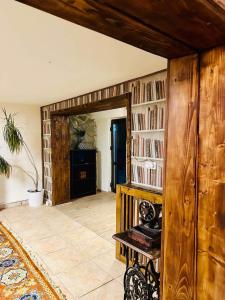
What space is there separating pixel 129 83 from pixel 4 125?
285 cm

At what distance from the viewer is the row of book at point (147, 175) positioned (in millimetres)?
2240

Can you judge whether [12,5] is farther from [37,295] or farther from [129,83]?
[37,295]

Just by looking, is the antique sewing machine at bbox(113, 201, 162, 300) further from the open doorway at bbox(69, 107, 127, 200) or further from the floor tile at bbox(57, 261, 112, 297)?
the open doorway at bbox(69, 107, 127, 200)

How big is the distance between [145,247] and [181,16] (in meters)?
1.41

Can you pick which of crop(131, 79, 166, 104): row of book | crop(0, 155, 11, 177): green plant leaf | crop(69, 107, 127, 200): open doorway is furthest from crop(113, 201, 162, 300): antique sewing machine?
crop(69, 107, 127, 200): open doorway

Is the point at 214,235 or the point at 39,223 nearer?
the point at 214,235

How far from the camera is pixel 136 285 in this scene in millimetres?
1646

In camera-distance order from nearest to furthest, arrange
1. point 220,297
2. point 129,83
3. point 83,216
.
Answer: point 220,297 → point 129,83 → point 83,216

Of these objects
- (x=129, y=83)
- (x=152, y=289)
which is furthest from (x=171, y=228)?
(x=129, y=83)

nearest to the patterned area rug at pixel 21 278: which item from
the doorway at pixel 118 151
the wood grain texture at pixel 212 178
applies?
the wood grain texture at pixel 212 178

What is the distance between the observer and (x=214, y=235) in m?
0.94

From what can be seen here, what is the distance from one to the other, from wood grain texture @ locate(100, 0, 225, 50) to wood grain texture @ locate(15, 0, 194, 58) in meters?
0.02

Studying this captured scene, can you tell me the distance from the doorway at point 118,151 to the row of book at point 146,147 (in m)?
2.83

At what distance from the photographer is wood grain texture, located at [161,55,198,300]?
0.99 metres
